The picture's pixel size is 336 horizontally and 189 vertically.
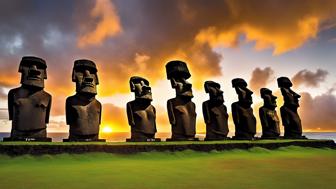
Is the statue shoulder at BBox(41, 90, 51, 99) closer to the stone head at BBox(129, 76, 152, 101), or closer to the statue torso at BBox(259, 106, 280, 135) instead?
the stone head at BBox(129, 76, 152, 101)

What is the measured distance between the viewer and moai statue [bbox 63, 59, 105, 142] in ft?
38.0

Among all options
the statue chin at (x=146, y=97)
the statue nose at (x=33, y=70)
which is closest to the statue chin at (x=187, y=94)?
the statue chin at (x=146, y=97)

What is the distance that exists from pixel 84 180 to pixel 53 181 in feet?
1.61

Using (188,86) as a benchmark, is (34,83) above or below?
below

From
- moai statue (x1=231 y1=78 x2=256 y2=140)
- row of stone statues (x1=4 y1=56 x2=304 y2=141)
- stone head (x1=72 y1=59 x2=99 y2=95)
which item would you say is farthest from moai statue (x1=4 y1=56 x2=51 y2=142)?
moai statue (x1=231 y1=78 x2=256 y2=140)

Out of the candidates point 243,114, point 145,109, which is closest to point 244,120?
point 243,114

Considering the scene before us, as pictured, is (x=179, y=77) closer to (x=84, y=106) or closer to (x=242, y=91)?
(x=242, y=91)

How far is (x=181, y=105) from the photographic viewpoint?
14195mm

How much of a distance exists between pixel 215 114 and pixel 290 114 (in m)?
5.35

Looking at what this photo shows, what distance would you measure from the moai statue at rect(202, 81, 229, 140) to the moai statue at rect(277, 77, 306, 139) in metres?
4.39

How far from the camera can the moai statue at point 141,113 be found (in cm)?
1320

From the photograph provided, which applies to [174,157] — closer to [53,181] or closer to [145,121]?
[145,121]

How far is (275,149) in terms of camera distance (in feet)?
42.5

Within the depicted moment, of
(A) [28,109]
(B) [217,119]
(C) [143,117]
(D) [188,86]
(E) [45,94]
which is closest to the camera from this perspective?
(A) [28,109]
